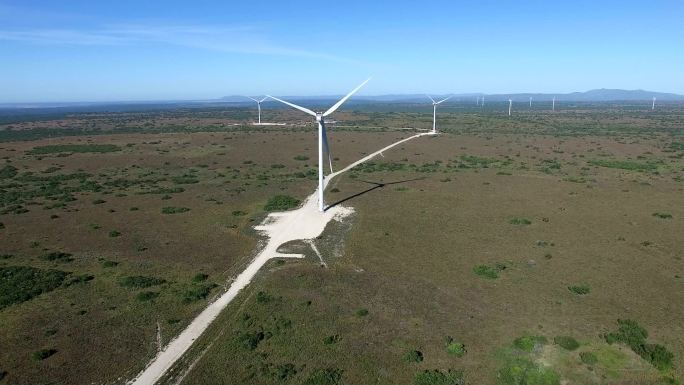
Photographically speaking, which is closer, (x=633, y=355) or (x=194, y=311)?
(x=633, y=355)

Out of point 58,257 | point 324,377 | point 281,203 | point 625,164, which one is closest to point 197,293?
point 324,377

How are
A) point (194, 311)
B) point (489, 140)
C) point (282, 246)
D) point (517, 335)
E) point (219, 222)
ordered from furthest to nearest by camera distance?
1. point (489, 140)
2. point (219, 222)
3. point (282, 246)
4. point (194, 311)
5. point (517, 335)

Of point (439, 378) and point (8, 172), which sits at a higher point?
point (8, 172)

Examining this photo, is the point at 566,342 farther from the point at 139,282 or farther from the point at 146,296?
the point at 139,282

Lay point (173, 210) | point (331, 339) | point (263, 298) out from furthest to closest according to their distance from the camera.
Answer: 1. point (173, 210)
2. point (263, 298)
3. point (331, 339)

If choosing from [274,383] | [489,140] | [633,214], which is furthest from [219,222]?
[489,140]

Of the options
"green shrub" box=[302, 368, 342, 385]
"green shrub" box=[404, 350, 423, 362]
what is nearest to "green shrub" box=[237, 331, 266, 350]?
"green shrub" box=[302, 368, 342, 385]

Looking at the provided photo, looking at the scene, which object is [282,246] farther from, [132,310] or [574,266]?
[574,266]

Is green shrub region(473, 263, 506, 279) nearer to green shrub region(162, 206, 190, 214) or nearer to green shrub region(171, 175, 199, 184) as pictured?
green shrub region(162, 206, 190, 214)
